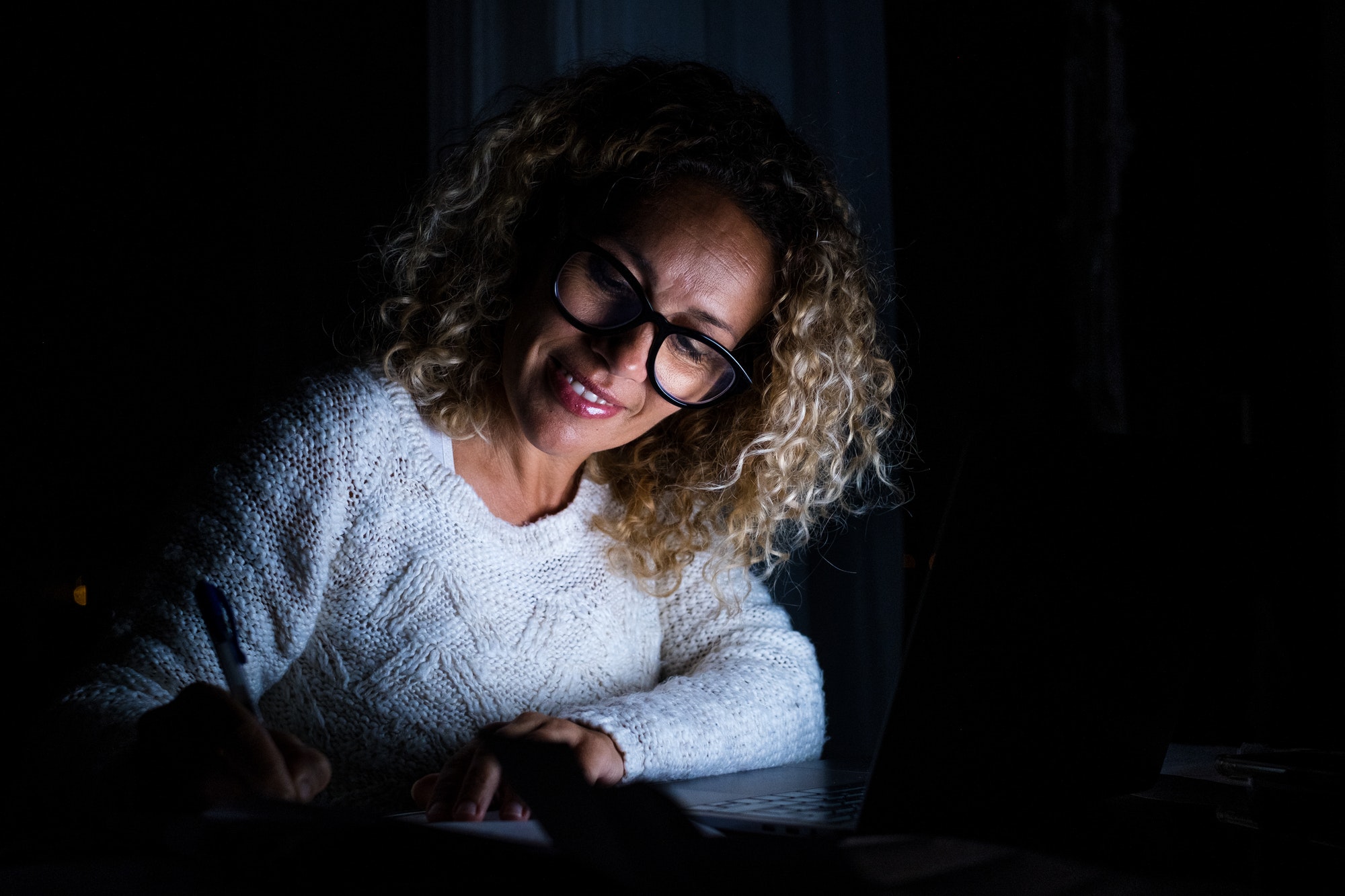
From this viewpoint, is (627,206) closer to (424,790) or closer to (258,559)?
(258,559)

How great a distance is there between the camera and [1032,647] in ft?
2.34

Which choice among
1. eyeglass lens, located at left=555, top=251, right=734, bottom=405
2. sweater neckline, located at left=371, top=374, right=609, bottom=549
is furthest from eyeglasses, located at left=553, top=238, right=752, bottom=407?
sweater neckline, located at left=371, top=374, right=609, bottom=549

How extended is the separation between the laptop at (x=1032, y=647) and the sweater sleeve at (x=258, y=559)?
51cm

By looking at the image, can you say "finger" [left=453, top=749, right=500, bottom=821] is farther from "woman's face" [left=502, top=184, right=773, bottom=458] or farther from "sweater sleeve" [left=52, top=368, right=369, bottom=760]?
"woman's face" [left=502, top=184, right=773, bottom=458]

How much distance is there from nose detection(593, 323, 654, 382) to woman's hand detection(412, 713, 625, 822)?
0.46m

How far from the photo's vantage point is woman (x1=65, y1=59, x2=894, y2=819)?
1082 millimetres

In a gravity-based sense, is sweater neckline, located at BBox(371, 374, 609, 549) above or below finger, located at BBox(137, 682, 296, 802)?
above

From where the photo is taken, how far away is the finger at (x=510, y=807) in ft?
2.52

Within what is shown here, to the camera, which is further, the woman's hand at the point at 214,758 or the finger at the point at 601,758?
the finger at the point at 601,758

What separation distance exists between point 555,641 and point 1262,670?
135cm

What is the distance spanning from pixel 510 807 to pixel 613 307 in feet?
2.18

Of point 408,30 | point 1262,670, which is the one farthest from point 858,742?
point 408,30

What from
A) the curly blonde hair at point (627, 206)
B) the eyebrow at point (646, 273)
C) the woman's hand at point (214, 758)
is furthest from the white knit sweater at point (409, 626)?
the eyebrow at point (646, 273)

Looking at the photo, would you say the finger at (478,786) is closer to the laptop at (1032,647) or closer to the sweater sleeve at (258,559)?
the laptop at (1032,647)
